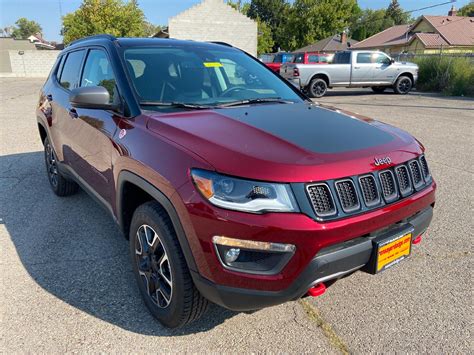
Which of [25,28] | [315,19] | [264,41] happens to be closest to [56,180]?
[315,19]

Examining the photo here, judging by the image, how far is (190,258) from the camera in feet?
6.63

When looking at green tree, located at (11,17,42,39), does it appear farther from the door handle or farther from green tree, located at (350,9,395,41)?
the door handle

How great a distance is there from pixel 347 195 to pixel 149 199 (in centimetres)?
132

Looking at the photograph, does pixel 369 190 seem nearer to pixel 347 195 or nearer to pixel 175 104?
pixel 347 195

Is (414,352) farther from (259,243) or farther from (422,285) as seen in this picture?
(259,243)

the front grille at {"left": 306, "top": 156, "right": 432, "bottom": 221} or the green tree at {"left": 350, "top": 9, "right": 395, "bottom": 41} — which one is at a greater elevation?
the green tree at {"left": 350, "top": 9, "right": 395, "bottom": 41}

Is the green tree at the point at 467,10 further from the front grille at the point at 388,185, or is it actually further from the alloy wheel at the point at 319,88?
the front grille at the point at 388,185

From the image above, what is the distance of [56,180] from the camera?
462cm

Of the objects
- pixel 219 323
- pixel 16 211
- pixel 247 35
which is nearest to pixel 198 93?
pixel 219 323

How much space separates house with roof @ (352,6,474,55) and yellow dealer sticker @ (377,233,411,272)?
40.1m

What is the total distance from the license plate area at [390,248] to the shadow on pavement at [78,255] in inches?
41.3

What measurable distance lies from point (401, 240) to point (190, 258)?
123cm

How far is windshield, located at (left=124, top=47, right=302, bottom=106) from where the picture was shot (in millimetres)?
2859

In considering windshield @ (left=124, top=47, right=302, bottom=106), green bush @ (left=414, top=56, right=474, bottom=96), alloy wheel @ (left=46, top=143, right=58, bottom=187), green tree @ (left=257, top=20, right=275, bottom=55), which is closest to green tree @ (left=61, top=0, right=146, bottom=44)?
green tree @ (left=257, top=20, right=275, bottom=55)
